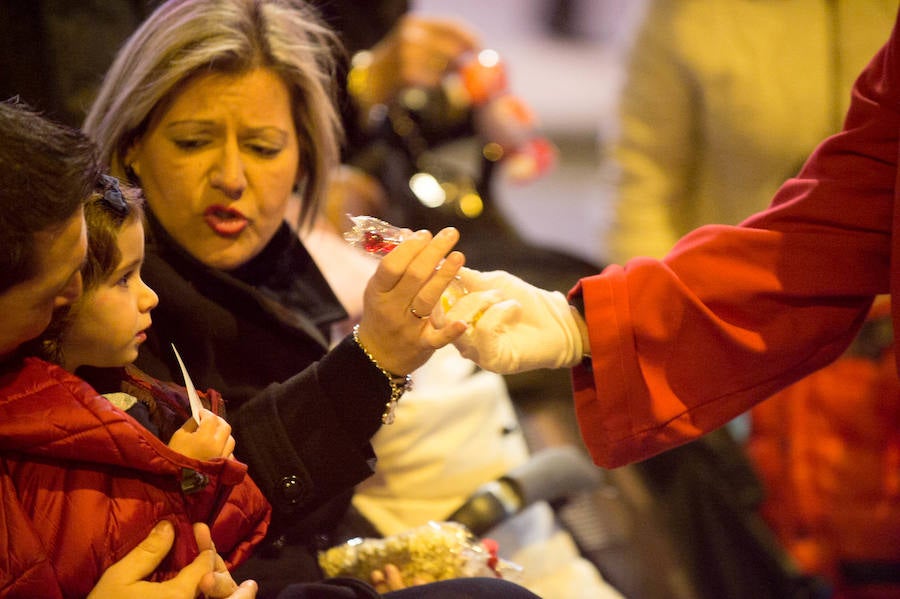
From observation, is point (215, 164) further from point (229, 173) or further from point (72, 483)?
point (72, 483)

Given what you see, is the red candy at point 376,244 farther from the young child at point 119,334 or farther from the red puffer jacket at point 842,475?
the red puffer jacket at point 842,475

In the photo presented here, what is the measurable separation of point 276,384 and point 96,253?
21 cm

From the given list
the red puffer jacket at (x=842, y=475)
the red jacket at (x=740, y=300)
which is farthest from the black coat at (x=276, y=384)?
the red puffer jacket at (x=842, y=475)

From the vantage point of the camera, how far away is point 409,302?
2.67 feet

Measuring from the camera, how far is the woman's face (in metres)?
0.90

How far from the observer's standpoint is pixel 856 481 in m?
1.69

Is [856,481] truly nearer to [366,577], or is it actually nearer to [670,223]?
[670,223]

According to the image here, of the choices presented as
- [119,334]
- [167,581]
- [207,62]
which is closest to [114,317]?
[119,334]

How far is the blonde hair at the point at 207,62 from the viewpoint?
2.99ft

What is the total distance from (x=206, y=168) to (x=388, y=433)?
36 cm

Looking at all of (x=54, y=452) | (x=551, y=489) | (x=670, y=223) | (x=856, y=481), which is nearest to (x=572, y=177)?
(x=670, y=223)

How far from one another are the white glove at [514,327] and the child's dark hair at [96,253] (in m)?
0.28

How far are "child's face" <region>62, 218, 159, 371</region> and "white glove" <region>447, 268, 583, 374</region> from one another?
0.83 ft

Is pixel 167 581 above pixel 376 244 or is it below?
below
